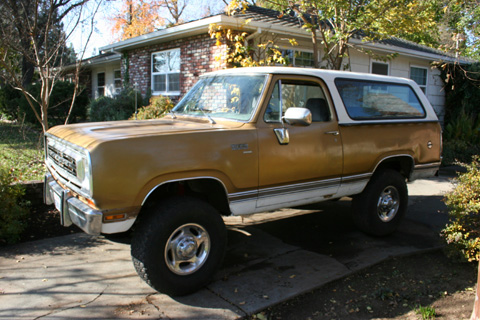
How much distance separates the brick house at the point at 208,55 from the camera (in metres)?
10.2

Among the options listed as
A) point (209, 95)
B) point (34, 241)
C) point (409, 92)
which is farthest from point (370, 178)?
point (34, 241)

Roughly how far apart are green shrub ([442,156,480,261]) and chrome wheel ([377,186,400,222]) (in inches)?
35.2

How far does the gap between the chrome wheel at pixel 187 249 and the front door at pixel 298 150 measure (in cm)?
70

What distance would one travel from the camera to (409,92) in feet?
18.6

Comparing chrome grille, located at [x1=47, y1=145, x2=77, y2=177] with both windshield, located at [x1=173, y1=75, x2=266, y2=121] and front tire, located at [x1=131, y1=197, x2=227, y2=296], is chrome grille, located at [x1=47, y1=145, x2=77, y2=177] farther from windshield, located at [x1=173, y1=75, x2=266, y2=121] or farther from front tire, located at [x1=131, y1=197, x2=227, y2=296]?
windshield, located at [x1=173, y1=75, x2=266, y2=121]

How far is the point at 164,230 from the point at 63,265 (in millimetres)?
1605

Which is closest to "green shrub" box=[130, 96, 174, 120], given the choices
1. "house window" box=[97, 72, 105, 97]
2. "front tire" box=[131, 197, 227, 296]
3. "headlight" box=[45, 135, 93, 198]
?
"headlight" box=[45, 135, 93, 198]

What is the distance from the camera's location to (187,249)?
3566mm

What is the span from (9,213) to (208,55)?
7278mm

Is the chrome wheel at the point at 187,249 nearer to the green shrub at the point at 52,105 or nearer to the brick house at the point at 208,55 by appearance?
the brick house at the point at 208,55

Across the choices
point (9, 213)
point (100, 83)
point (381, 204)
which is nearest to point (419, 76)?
point (381, 204)

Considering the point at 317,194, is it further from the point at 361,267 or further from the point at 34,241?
the point at 34,241

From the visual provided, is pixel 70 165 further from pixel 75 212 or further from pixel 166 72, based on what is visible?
pixel 166 72

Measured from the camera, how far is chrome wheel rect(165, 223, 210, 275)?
3.52 m
